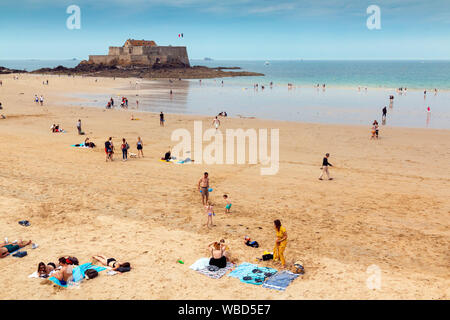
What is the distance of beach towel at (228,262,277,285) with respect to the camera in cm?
841

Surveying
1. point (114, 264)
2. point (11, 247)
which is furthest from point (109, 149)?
point (114, 264)

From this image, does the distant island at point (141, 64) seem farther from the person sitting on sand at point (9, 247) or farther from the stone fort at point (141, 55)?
the person sitting on sand at point (9, 247)

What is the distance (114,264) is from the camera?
29.2 feet

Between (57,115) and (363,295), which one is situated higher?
(57,115)

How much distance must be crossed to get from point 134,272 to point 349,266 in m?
5.20

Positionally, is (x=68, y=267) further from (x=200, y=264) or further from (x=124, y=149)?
(x=124, y=149)

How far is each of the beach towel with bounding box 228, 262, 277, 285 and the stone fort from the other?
121 m

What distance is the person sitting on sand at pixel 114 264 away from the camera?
28.9 feet

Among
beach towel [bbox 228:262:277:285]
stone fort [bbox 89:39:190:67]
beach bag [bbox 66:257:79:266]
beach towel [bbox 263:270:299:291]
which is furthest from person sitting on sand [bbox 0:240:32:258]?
stone fort [bbox 89:39:190:67]
